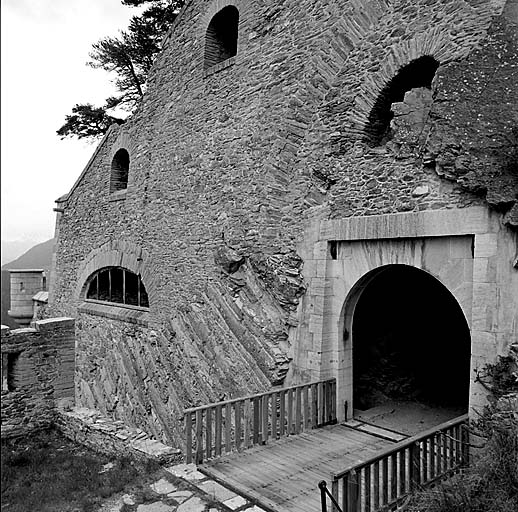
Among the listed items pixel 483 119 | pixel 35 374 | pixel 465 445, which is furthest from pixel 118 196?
pixel 465 445

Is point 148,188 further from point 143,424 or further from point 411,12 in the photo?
point 411,12

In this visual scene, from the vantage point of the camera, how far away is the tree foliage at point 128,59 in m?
16.7

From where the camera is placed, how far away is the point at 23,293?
17.5m

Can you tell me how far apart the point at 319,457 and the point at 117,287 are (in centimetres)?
853

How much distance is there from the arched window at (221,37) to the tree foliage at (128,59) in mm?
5613

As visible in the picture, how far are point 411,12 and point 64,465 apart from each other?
8.94 m

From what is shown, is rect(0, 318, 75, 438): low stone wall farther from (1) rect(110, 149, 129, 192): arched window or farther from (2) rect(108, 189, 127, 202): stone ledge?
(1) rect(110, 149, 129, 192): arched window

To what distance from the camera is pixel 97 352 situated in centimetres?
1256

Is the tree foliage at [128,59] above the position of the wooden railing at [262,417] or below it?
above

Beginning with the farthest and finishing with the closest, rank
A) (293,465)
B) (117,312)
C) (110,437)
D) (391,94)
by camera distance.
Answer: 1. (117,312)
2. (110,437)
3. (391,94)
4. (293,465)

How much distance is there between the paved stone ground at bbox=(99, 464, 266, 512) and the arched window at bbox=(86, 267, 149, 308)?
6.49 meters

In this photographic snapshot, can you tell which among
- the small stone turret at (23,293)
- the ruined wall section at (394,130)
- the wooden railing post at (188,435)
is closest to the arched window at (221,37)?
the ruined wall section at (394,130)

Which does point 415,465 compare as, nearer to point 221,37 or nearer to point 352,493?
point 352,493

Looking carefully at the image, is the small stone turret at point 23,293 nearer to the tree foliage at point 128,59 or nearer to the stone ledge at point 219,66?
the tree foliage at point 128,59
